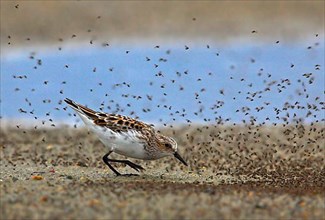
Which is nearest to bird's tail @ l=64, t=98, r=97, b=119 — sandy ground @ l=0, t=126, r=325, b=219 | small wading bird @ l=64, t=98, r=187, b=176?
small wading bird @ l=64, t=98, r=187, b=176

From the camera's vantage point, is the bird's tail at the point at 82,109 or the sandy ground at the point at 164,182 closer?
the sandy ground at the point at 164,182

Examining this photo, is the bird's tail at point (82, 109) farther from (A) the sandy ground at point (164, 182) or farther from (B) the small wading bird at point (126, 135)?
(A) the sandy ground at point (164, 182)

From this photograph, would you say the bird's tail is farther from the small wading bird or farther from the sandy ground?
the sandy ground

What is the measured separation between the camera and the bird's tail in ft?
50.3

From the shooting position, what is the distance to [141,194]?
12.8 metres

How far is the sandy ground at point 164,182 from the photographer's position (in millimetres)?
11750

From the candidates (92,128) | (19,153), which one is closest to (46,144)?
(19,153)

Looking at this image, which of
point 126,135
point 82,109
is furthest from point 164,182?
point 82,109

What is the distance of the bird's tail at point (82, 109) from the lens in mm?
15328

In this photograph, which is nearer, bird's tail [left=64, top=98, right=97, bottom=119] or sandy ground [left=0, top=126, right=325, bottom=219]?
sandy ground [left=0, top=126, right=325, bottom=219]

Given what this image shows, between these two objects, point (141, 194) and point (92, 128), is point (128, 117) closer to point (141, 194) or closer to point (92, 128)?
point (92, 128)

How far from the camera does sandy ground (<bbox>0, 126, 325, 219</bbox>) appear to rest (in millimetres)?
11750

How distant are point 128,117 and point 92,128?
65 cm

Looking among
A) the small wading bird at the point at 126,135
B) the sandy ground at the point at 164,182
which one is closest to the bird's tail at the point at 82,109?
the small wading bird at the point at 126,135
